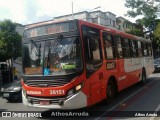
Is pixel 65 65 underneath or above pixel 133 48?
underneath

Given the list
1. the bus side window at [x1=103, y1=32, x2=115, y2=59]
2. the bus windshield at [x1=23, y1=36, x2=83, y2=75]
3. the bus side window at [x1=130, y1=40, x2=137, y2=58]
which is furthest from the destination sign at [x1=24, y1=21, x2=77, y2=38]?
the bus side window at [x1=130, y1=40, x2=137, y2=58]

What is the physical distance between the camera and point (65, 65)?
299 inches

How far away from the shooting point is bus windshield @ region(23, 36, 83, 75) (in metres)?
7.62

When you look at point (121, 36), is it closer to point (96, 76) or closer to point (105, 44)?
point (105, 44)

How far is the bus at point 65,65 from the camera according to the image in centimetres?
753

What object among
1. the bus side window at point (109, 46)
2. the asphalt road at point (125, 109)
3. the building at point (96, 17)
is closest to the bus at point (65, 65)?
the bus side window at point (109, 46)

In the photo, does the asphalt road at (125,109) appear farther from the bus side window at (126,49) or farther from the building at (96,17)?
the building at (96,17)

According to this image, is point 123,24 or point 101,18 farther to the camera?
point 123,24

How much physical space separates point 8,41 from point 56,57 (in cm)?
1747

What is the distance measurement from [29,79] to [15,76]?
1666cm

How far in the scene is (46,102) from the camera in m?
7.75

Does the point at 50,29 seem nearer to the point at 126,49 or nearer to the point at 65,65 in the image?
the point at 65,65

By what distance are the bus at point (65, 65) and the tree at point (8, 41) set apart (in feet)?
51.5

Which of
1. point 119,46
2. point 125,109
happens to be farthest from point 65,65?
point 119,46
